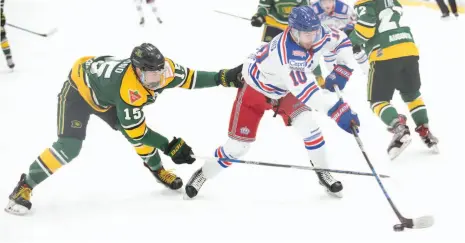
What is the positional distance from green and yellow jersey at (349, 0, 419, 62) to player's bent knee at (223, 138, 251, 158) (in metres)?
1.16

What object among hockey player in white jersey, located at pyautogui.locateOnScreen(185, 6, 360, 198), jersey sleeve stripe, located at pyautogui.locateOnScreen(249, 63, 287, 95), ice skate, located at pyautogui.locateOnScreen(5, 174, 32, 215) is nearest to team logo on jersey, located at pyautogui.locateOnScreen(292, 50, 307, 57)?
hockey player in white jersey, located at pyautogui.locateOnScreen(185, 6, 360, 198)

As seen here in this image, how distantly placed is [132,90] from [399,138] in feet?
5.49

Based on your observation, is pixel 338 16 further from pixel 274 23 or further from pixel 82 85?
pixel 82 85

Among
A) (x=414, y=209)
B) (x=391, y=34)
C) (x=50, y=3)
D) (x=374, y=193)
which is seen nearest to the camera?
(x=414, y=209)

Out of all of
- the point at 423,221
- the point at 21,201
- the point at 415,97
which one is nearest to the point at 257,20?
the point at 415,97

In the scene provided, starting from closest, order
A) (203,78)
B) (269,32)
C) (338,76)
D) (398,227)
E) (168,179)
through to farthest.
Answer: (398,227) → (203,78) → (168,179) → (338,76) → (269,32)

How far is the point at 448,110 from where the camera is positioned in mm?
4727

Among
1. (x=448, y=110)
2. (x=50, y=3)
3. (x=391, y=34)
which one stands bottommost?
(x=50, y=3)

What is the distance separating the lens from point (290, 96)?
10.9 ft

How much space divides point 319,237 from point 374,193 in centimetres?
61

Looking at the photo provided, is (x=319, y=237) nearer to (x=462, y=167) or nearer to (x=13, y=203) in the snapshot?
(x=462, y=167)

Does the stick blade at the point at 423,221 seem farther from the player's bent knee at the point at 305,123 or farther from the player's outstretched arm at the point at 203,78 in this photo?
the player's outstretched arm at the point at 203,78

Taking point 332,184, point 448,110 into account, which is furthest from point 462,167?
point 448,110

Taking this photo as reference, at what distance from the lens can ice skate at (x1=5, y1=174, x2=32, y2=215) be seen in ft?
10.9
